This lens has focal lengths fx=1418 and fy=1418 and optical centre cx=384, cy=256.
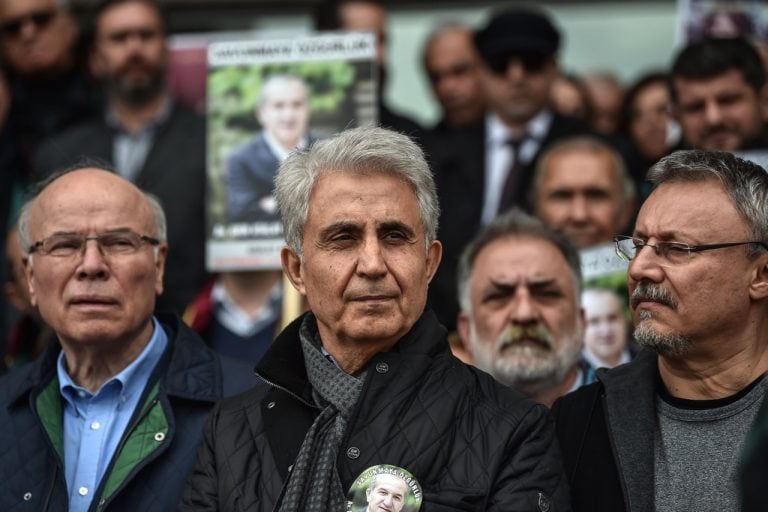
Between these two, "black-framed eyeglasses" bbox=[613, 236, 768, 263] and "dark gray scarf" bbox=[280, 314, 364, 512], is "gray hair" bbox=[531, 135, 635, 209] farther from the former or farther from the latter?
"dark gray scarf" bbox=[280, 314, 364, 512]

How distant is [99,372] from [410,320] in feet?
4.96

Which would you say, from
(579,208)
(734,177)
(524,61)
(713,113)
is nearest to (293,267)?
(734,177)

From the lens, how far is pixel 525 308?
603 centimetres

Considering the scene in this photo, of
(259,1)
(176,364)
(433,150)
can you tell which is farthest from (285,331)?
(259,1)

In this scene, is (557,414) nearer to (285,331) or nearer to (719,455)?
(719,455)

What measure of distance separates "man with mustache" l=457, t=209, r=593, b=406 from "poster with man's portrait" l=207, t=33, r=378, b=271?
3.43 ft

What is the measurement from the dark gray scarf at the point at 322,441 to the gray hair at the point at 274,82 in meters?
2.71

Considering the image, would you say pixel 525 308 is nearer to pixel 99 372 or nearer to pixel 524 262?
pixel 524 262

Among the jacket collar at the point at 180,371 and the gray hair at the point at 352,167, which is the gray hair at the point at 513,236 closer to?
the jacket collar at the point at 180,371

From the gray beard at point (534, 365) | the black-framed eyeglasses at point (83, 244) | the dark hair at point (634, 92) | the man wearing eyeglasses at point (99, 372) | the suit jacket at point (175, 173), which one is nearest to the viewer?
the man wearing eyeglasses at point (99, 372)

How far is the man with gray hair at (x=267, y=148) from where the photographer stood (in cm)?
692

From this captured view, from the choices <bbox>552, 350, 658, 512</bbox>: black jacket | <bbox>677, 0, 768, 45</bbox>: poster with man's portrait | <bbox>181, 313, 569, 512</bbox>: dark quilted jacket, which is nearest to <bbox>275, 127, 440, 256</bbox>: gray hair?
<bbox>181, 313, 569, 512</bbox>: dark quilted jacket

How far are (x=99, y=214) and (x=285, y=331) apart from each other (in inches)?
43.8

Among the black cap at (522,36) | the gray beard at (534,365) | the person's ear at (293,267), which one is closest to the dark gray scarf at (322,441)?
the person's ear at (293,267)
